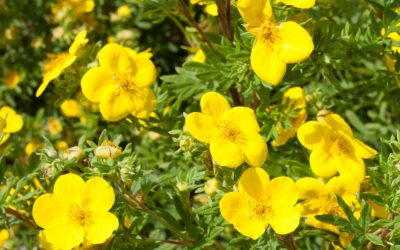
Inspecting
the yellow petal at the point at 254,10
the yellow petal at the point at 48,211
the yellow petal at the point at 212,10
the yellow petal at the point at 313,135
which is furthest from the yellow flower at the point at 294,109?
the yellow petal at the point at 48,211

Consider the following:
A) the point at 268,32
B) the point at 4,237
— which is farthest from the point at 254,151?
the point at 4,237

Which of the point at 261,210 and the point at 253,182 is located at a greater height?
the point at 253,182

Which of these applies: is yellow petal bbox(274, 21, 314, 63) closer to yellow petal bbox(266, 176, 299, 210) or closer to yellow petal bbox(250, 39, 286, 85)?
yellow petal bbox(250, 39, 286, 85)

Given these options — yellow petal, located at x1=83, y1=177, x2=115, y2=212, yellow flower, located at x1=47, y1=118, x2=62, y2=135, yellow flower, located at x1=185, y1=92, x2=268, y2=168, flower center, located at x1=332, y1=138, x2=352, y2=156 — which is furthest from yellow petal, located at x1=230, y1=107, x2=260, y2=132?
yellow flower, located at x1=47, y1=118, x2=62, y2=135

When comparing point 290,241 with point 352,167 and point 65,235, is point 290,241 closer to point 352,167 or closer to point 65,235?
point 352,167

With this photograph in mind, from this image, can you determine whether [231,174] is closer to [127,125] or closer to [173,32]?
[127,125]

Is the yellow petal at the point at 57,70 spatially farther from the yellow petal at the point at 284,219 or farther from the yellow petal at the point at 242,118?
the yellow petal at the point at 284,219
